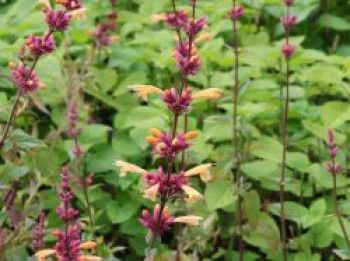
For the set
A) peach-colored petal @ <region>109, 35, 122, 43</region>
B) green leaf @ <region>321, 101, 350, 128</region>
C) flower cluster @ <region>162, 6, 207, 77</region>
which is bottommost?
green leaf @ <region>321, 101, 350, 128</region>

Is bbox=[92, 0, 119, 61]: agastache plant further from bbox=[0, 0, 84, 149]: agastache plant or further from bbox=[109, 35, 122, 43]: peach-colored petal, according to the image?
bbox=[0, 0, 84, 149]: agastache plant

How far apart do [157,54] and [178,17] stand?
3.29 ft

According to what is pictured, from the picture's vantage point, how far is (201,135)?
2.94 metres

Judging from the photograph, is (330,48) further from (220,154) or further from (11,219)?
(11,219)

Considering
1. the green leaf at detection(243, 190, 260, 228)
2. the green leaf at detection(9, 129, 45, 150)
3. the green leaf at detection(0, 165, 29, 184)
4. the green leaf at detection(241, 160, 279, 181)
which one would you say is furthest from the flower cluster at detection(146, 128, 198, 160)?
the green leaf at detection(241, 160, 279, 181)

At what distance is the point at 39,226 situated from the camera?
2316mm

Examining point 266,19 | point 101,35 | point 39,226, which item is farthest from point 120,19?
point 39,226

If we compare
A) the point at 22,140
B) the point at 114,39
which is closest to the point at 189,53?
the point at 22,140

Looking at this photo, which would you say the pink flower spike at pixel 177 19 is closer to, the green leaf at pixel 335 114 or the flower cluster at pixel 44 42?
the flower cluster at pixel 44 42

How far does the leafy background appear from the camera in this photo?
2.70m

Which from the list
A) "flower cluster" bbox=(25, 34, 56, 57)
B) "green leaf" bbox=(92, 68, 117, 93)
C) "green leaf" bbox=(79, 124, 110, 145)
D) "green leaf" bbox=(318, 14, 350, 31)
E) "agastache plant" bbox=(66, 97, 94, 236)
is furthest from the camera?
"green leaf" bbox=(318, 14, 350, 31)

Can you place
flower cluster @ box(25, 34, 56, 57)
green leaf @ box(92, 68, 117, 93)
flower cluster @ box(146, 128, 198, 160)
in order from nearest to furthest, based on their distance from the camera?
flower cluster @ box(146, 128, 198, 160) < flower cluster @ box(25, 34, 56, 57) < green leaf @ box(92, 68, 117, 93)

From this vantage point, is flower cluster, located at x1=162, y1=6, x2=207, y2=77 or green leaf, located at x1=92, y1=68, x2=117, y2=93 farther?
green leaf, located at x1=92, y1=68, x2=117, y2=93

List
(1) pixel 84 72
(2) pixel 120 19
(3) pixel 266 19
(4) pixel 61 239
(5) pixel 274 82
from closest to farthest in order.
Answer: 1. (4) pixel 61 239
2. (5) pixel 274 82
3. (1) pixel 84 72
4. (2) pixel 120 19
5. (3) pixel 266 19
